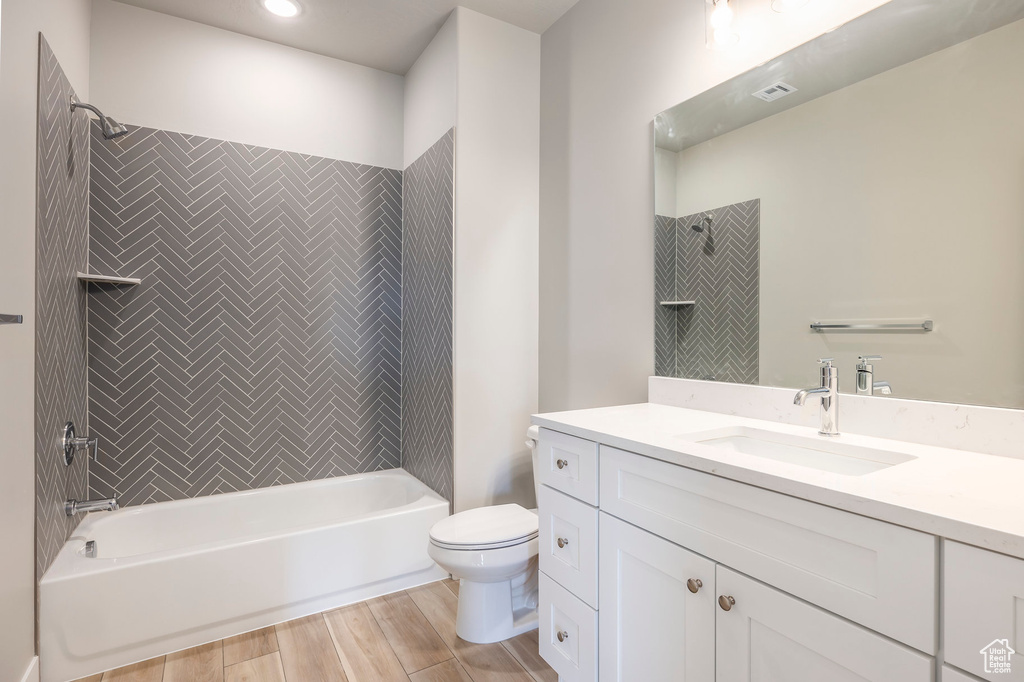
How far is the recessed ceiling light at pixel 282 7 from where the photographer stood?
7.68 ft

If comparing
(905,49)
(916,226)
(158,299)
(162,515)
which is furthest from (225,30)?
(916,226)

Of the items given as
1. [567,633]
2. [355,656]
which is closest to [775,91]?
[567,633]

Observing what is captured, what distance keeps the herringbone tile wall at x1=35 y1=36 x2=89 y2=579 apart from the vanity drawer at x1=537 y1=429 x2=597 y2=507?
1647 millimetres

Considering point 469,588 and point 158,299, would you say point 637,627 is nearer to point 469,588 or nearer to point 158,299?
point 469,588

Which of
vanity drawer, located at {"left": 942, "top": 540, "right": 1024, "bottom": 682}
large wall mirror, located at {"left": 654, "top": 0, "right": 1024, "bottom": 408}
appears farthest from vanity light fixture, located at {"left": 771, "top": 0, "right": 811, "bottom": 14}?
vanity drawer, located at {"left": 942, "top": 540, "right": 1024, "bottom": 682}

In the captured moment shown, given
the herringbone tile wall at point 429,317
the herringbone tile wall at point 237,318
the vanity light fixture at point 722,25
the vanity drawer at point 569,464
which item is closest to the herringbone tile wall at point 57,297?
the herringbone tile wall at point 237,318

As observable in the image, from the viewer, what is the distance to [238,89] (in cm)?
263

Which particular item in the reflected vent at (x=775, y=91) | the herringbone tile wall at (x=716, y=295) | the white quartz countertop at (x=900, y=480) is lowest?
the white quartz countertop at (x=900, y=480)

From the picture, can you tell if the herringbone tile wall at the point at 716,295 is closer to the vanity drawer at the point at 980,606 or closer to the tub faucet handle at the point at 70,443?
the vanity drawer at the point at 980,606

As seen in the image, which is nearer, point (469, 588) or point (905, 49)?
point (905, 49)

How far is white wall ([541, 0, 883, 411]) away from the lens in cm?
183

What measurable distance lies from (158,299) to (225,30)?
140cm

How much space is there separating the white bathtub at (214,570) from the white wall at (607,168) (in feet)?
3.25

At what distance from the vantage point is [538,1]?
2359mm
